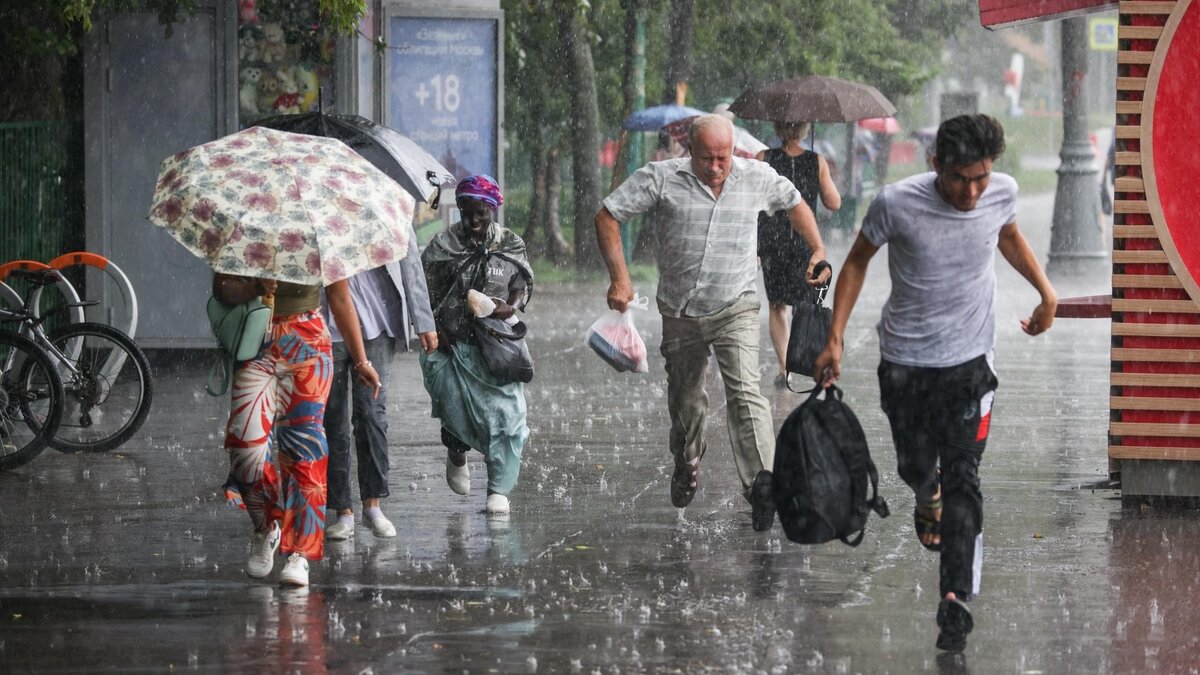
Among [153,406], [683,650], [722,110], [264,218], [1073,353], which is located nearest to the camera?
[683,650]

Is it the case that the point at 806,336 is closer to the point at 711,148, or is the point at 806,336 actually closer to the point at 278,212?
the point at 711,148

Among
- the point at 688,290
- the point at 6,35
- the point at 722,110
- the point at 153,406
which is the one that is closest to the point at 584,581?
the point at 688,290

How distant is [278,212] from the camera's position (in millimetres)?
7051

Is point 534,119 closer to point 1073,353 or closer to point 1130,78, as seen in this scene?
point 1073,353

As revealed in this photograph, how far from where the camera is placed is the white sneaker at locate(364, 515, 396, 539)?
8.24 metres

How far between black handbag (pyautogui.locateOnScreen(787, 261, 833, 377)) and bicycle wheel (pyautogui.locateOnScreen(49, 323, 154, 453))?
13.2 ft

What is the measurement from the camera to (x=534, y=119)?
29.9 metres

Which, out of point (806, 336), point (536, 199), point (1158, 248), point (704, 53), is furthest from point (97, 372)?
point (704, 53)

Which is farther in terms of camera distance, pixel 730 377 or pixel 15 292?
pixel 15 292

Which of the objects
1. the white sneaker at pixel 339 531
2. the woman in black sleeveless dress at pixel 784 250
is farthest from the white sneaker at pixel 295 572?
the woman in black sleeveless dress at pixel 784 250

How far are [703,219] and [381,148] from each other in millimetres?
1440

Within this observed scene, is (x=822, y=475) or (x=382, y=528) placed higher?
(x=822, y=475)

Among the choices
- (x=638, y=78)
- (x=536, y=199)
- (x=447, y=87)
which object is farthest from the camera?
(x=536, y=199)

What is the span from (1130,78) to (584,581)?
3492 mm
